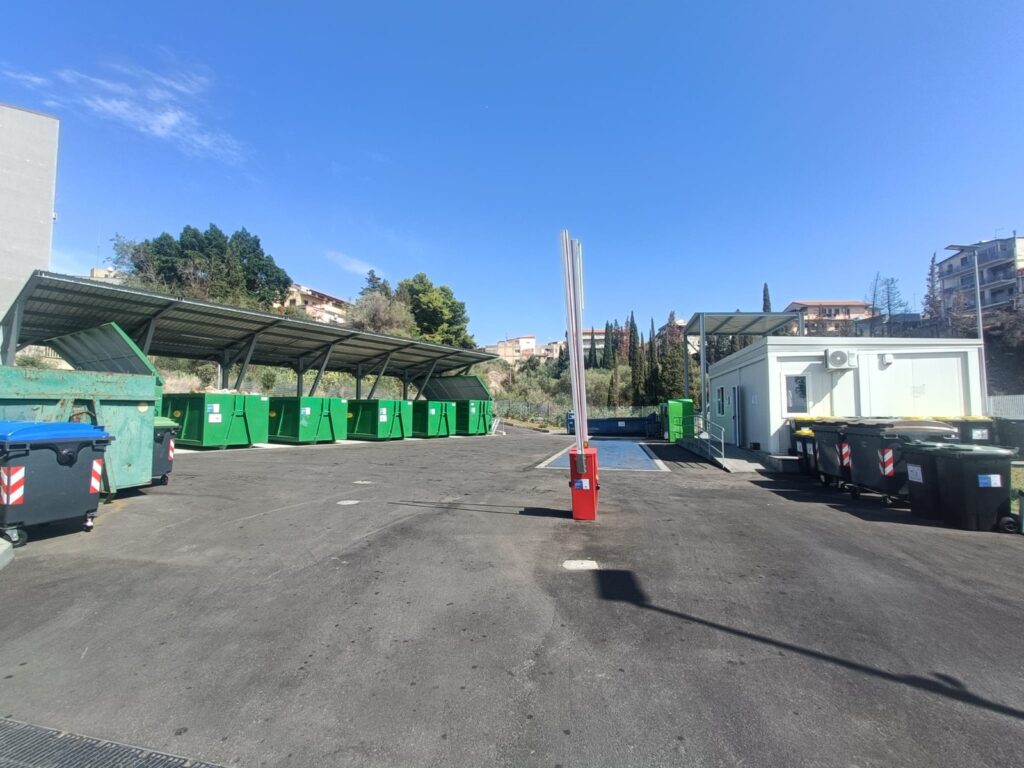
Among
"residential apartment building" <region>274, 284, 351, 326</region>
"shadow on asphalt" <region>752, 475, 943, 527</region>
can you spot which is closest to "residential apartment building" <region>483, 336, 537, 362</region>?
"residential apartment building" <region>274, 284, 351, 326</region>

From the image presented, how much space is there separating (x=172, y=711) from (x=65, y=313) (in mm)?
21701

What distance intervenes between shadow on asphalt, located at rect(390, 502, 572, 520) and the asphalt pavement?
0.71 meters

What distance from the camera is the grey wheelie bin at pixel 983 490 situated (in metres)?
7.94

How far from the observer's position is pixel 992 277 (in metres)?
75.1

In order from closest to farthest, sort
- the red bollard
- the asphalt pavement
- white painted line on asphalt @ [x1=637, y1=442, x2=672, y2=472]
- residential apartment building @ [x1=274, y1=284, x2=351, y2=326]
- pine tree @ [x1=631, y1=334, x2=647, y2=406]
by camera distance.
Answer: the asphalt pavement, the red bollard, white painted line on asphalt @ [x1=637, y1=442, x2=672, y2=472], pine tree @ [x1=631, y1=334, x2=647, y2=406], residential apartment building @ [x1=274, y1=284, x2=351, y2=326]

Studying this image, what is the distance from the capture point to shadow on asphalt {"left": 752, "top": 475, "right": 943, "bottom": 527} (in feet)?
29.1

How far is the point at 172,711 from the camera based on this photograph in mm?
3150

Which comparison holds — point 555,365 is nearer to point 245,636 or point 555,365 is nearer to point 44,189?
point 44,189

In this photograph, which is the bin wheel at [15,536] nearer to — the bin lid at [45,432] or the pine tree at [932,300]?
the bin lid at [45,432]

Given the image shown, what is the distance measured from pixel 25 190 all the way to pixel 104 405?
2002cm

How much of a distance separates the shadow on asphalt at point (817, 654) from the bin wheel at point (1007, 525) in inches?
243

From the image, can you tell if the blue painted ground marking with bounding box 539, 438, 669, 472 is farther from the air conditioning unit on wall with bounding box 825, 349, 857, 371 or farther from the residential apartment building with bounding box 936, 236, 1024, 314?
the residential apartment building with bounding box 936, 236, 1024, 314

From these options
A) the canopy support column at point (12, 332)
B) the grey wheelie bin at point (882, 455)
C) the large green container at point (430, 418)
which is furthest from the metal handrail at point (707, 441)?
the canopy support column at point (12, 332)

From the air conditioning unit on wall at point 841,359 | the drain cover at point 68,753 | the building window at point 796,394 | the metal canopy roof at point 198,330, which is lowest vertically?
the drain cover at point 68,753
